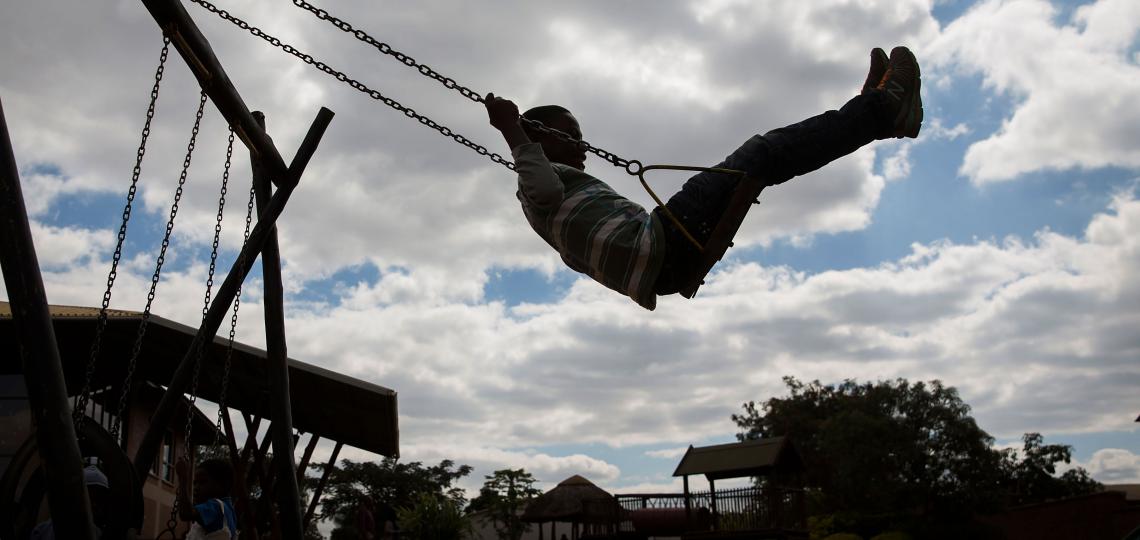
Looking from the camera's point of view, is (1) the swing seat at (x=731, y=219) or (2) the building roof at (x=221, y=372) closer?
(1) the swing seat at (x=731, y=219)

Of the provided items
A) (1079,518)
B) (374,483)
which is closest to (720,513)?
(1079,518)

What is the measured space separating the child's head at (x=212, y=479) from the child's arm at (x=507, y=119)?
133 inches

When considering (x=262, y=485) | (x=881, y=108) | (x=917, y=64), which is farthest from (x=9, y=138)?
(x=262, y=485)

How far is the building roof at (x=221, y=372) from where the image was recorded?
36.9 feet

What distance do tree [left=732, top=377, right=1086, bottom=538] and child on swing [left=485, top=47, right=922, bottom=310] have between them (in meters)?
27.2

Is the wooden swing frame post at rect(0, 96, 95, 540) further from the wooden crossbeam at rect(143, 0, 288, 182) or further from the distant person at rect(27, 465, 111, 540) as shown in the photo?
the wooden crossbeam at rect(143, 0, 288, 182)

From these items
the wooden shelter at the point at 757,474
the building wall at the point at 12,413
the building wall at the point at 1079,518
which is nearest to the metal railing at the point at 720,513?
the wooden shelter at the point at 757,474

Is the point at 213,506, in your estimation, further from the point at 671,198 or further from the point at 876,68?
the point at 876,68

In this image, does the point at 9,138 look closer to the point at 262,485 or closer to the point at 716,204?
the point at 716,204

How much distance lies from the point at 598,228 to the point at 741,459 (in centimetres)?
2060

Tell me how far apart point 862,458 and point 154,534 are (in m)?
21.7

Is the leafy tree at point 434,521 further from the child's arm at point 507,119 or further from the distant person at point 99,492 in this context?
the child's arm at point 507,119

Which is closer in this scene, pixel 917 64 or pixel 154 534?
pixel 917 64

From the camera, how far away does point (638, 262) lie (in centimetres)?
372
